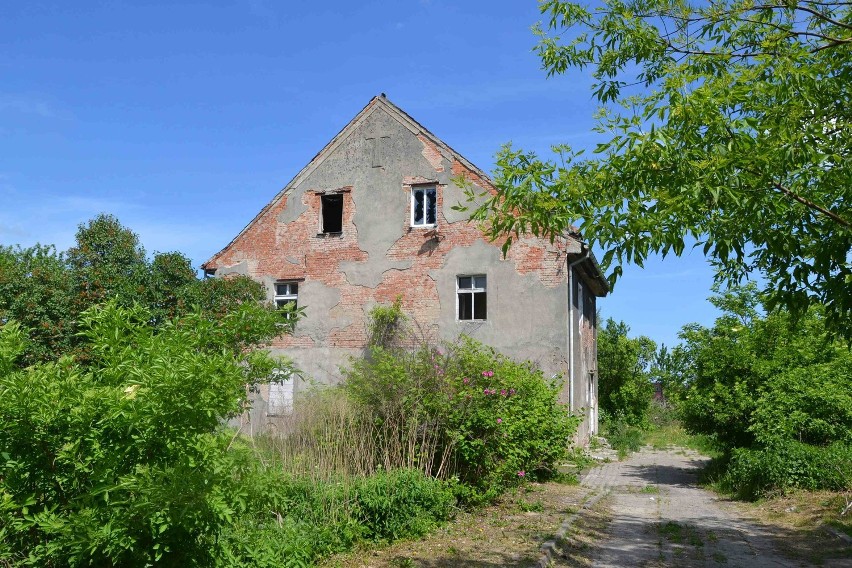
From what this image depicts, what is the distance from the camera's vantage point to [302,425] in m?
9.86

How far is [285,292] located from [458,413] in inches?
491

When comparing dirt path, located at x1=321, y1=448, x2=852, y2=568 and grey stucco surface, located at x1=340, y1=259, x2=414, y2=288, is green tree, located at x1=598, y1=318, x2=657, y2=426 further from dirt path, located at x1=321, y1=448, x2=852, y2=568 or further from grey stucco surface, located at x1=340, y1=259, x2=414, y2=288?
dirt path, located at x1=321, y1=448, x2=852, y2=568

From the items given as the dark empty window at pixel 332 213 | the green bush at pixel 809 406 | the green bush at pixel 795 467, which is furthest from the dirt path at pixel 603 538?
the dark empty window at pixel 332 213

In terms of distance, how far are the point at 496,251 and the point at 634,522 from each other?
31.0ft

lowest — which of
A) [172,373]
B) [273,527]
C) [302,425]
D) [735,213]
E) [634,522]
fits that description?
[634,522]

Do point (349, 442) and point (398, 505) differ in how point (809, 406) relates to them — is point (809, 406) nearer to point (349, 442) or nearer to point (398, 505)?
point (398, 505)

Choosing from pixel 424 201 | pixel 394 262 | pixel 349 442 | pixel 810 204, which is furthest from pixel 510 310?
pixel 810 204

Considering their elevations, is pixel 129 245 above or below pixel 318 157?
below

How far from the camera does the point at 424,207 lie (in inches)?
824

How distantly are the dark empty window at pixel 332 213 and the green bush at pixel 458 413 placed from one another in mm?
10864

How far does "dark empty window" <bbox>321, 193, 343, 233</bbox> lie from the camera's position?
→ 72.5ft

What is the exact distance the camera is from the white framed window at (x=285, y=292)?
2209 cm

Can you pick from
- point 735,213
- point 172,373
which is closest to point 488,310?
point 735,213

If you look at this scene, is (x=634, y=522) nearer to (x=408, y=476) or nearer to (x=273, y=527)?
(x=408, y=476)
